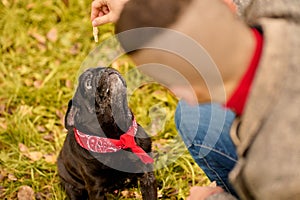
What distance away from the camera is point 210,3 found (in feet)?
5.22

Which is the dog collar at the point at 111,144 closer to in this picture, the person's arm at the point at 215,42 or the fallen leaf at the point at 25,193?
the fallen leaf at the point at 25,193

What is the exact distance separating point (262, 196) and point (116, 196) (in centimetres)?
193

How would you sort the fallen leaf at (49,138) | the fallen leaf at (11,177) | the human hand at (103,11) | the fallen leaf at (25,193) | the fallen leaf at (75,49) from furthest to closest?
the fallen leaf at (75,49) → the fallen leaf at (49,138) → the fallen leaf at (11,177) → the fallen leaf at (25,193) → the human hand at (103,11)

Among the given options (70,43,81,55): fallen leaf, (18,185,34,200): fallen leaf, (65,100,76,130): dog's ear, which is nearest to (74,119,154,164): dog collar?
(65,100,76,130): dog's ear

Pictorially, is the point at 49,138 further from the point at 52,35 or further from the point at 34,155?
the point at 52,35

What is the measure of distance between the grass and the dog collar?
0.55 m

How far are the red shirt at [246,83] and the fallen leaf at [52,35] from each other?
3306 millimetres

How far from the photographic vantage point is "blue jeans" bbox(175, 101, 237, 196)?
7.23 feet

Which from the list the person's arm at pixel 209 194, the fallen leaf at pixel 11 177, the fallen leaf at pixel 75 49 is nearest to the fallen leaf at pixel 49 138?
the fallen leaf at pixel 11 177

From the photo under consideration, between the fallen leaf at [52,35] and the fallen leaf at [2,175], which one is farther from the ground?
the fallen leaf at [52,35]

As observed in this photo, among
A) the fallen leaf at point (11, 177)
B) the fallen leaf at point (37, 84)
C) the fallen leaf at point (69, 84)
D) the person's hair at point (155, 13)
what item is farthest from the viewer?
the fallen leaf at point (37, 84)

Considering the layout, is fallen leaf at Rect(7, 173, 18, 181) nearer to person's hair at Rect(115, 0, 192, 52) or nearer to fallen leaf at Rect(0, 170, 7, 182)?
fallen leaf at Rect(0, 170, 7, 182)

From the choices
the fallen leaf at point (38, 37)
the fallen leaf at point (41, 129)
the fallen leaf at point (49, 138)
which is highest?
the fallen leaf at point (38, 37)

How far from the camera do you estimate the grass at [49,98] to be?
11.7ft
